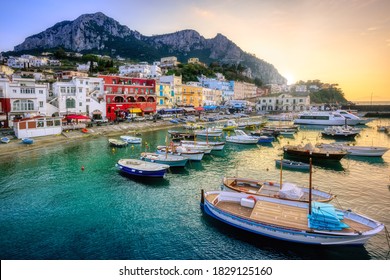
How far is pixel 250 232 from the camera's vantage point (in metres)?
17.2

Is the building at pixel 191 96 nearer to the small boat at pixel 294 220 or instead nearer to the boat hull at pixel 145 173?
the boat hull at pixel 145 173

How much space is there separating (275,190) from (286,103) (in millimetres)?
112294

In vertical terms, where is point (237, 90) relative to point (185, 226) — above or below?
above

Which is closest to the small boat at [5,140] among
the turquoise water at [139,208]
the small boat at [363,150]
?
the turquoise water at [139,208]

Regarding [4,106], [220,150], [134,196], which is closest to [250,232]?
[134,196]

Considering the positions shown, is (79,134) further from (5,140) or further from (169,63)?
(169,63)

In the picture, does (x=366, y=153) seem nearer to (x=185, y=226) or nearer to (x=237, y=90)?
(x=185, y=226)

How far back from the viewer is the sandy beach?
38.8 m

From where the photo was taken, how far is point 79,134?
5012 centimetres

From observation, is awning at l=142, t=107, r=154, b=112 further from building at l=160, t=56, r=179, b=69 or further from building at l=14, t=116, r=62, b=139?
building at l=160, t=56, r=179, b=69

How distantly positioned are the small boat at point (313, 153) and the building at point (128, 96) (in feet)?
147

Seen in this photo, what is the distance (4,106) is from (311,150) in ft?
174

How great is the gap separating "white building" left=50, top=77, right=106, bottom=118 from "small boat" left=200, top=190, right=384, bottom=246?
5000 cm

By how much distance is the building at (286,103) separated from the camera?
124 m
